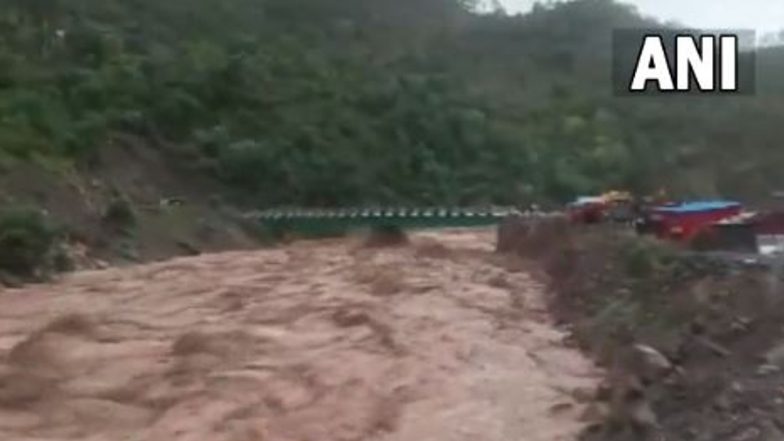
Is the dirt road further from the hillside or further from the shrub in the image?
the hillside

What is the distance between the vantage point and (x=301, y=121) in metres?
35.0

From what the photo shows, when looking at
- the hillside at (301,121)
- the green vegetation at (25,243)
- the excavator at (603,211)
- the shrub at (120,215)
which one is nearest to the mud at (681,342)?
the excavator at (603,211)

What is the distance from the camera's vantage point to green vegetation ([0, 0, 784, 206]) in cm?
3152

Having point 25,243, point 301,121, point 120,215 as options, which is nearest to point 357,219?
point 301,121

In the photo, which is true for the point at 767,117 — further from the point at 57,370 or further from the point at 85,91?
the point at 57,370

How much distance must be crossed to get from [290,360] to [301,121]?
2266 cm

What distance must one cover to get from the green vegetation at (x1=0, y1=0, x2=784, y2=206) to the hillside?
0.06m

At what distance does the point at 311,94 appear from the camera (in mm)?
36781

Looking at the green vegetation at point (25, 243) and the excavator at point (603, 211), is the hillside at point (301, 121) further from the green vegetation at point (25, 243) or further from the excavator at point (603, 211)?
the excavator at point (603, 211)

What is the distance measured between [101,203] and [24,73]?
5.05 metres

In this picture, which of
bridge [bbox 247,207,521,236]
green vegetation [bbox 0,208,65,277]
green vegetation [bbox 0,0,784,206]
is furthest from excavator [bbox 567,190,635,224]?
green vegetation [bbox 0,208,65,277]

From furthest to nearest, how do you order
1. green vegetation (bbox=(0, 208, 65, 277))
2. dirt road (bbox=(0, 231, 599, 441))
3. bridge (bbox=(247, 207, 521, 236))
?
bridge (bbox=(247, 207, 521, 236))
green vegetation (bbox=(0, 208, 65, 277))
dirt road (bbox=(0, 231, 599, 441))

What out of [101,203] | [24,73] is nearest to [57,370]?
[101,203]

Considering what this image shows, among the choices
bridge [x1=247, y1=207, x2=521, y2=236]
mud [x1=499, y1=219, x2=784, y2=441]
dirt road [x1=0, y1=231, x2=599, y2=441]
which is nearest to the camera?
mud [x1=499, y1=219, x2=784, y2=441]
